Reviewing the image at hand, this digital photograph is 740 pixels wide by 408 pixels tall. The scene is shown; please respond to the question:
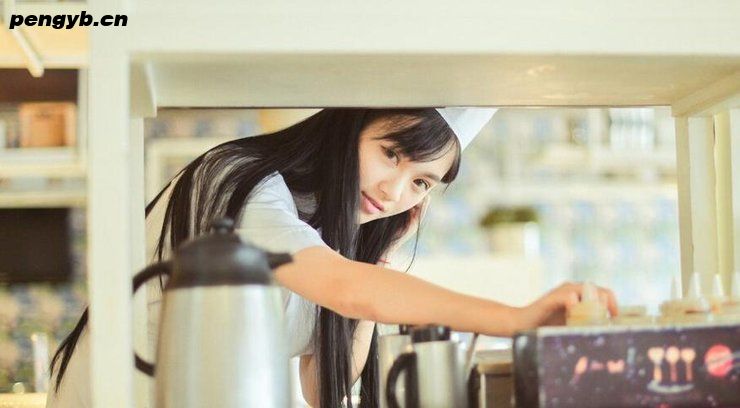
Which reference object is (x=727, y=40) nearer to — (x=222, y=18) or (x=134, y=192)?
(x=222, y=18)

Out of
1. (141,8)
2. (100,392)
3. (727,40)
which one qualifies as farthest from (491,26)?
(100,392)

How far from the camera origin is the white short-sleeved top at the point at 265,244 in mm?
1183

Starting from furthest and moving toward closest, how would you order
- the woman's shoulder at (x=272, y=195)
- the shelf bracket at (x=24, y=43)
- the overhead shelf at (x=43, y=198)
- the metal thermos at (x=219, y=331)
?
the overhead shelf at (x=43, y=198) → the shelf bracket at (x=24, y=43) → the woman's shoulder at (x=272, y=195) → the metal thermos at (x=219, y=331)

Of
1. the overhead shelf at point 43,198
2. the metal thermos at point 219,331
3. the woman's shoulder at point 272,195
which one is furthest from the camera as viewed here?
the overhead shelf at point 43,198

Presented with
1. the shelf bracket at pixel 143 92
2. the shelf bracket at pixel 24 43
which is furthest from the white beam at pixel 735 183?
the shelf bracket at pixel 24 43

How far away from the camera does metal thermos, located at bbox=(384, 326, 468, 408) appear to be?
3.22 ft

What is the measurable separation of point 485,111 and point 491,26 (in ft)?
1.32

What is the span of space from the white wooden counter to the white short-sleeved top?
0.15 m

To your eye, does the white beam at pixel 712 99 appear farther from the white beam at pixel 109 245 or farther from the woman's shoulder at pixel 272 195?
the white beam at pixel 109 245

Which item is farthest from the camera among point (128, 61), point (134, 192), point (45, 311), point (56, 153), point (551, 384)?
point (45, 311)

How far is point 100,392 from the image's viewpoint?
913 mm

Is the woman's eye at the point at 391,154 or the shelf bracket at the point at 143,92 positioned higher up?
the shelf bracket at the point at 143,92

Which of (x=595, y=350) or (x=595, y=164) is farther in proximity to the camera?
(x=595, y=164)

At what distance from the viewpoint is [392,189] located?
1356 millimetres
